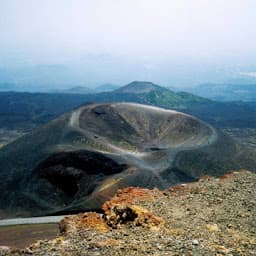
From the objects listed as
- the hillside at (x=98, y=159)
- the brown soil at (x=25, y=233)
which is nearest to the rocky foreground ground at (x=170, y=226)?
the brown soil at (x=25, y=233)

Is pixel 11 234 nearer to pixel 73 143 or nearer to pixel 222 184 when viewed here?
pixel 222 184

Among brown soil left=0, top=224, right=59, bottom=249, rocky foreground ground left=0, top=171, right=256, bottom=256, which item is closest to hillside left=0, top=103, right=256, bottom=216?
brown soil left=0, top=224, right=59, bottom=249

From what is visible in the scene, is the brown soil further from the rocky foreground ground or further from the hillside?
the rocky foreground ground

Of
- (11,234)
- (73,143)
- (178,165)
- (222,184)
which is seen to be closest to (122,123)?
(73,143)

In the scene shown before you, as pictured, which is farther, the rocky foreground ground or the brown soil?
the brown soil

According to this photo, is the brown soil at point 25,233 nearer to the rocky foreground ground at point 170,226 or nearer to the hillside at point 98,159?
the hillside at point 98,159
